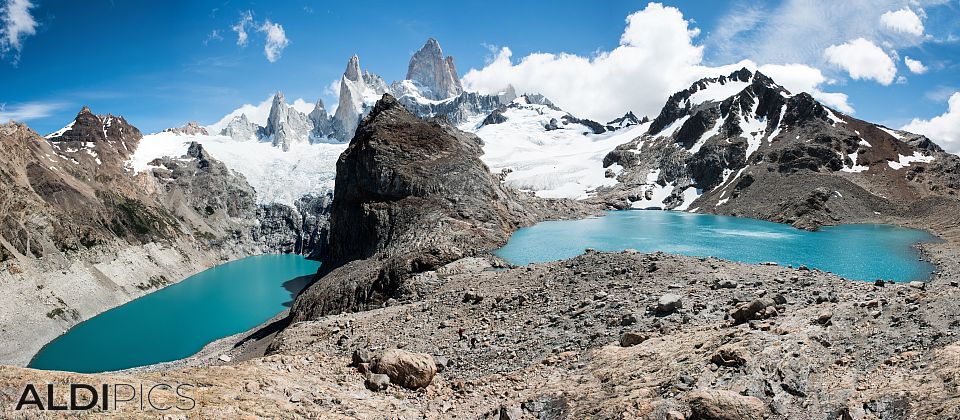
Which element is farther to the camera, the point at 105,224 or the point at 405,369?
the point at 105,224

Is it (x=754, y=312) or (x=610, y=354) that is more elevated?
(x=754, y=312)

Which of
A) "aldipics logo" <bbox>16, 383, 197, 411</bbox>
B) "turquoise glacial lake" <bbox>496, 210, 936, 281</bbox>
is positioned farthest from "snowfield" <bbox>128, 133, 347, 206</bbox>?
"aldipics logo" <bbox>16, 383, 197, 411</bbox>

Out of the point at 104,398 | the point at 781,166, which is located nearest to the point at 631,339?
the point at 104,398

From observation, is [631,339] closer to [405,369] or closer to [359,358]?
[405,369]

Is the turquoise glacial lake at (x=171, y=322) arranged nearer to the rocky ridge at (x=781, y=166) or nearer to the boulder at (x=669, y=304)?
the boulder at (x=669, y=304)

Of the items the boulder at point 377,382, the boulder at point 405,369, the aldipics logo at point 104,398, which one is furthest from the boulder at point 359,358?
the aldipics logo at point 104,398
